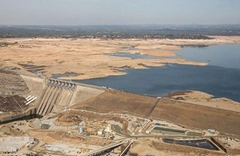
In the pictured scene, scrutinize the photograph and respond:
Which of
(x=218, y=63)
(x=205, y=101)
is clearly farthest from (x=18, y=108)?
(x=218, y=63)

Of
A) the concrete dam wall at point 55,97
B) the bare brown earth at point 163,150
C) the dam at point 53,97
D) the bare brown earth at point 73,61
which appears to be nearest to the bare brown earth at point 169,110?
the dam at point 53,97

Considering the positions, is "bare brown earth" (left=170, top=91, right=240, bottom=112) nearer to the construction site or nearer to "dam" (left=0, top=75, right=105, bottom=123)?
the construction site

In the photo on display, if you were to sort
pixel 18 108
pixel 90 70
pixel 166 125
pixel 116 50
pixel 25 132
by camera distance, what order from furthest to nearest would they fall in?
pixel 116 50 < pixel 90 70 < pixel 18 108 < pixel 166 125 < pixel 25 132

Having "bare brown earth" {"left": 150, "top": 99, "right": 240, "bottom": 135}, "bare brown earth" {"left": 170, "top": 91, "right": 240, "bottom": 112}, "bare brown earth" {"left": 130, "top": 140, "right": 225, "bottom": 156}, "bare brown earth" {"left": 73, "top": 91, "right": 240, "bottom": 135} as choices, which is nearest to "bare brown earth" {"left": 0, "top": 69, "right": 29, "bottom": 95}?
"bare brown earth" {"left": 73, "top": 91, "right": 240, "bottom": 135}

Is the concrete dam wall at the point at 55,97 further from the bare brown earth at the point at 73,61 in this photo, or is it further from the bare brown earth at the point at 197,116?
the bare brown earth at the point at 73,61

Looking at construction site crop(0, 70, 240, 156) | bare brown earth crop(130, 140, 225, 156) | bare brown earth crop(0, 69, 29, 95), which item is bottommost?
bare brown earth crop(130, 140, 225, 156)

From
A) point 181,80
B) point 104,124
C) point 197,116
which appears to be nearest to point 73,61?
point 181,80

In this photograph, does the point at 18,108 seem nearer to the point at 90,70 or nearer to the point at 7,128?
the point at 7,128

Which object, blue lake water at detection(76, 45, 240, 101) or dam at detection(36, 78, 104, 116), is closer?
dam at detection(36, 78, 104, 116)
